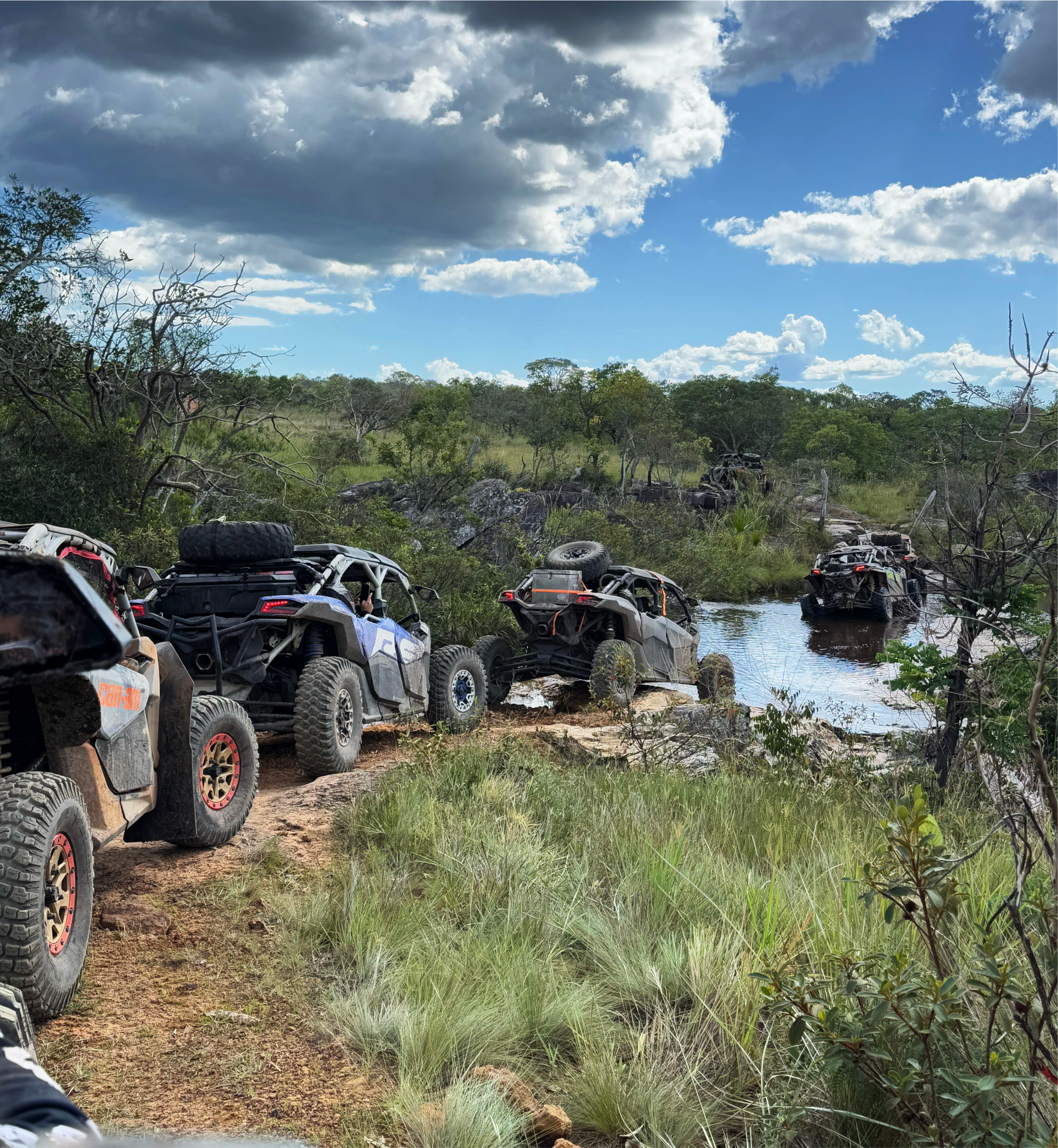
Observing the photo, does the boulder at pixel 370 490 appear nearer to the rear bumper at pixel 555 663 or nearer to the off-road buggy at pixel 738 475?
the rear bumper at pixel 555 663

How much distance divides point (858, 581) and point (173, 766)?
21350mm

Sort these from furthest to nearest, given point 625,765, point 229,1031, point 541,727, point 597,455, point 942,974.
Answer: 1. point 597,455
2. point 541,727
3. point 625,765
4. point 229,1031
5. point 942,974

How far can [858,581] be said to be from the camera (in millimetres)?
24203

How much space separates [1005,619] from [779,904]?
4.56m

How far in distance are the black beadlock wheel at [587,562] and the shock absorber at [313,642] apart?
5.44 m

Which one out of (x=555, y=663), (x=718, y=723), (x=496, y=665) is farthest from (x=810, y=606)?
(x=718, y=723)

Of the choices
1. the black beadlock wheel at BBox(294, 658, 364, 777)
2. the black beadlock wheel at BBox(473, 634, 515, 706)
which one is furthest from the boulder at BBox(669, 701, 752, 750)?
the black beadlock wheel at BBox(473, 634, 515, 706)

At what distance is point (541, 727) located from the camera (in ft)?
31.8

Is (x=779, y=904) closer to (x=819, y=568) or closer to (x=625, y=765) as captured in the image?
(x=625, y=765)

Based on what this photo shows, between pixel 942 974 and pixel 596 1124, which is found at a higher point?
pixel 942 974

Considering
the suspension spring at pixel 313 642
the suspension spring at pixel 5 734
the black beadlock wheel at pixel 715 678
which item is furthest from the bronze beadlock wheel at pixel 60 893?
the black beadlock wheel at pixel 715 678

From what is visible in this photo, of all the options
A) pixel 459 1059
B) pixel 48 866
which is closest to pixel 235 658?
pixel 48 866

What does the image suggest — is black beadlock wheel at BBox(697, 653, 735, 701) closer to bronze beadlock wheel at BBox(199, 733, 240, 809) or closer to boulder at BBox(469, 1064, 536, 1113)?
bronze beadlock wheel at BBox(199, 733, 240, 809)

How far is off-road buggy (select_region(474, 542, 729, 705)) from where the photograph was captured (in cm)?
1232
